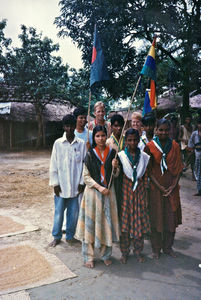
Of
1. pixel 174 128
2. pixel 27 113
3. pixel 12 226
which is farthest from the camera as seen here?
pixel 27 113

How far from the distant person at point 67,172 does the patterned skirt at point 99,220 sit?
497 mm

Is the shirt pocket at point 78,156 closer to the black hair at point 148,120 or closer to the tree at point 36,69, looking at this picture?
Answer: the black hair at point 148,120

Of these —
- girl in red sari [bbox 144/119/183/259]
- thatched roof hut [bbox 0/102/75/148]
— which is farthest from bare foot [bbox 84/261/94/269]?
thatched roof hut [bbox 0/102/75/148]

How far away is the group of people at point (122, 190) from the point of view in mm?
2898

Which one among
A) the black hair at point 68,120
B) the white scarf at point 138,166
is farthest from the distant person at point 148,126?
the black hair at point 68,120

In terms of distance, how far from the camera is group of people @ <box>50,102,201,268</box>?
2898 millimetres

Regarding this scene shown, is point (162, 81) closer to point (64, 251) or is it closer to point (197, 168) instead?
point (197, 168)

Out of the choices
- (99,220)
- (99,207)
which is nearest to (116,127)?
(99,207)

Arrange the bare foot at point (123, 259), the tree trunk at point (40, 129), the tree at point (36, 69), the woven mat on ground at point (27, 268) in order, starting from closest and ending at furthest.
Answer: the woven mat on ground at point (27, 268), the bare foot at point (123, 259), the tree at point (36, 69), the tree trunk at point (40, 129)

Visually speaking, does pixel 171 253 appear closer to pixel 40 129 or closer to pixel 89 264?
pixel 89 264

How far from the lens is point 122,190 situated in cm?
306

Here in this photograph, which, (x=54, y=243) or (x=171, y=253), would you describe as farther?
(x=54, y=243)

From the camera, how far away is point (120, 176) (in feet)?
10.1

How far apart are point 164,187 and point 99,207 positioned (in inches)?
33.9
